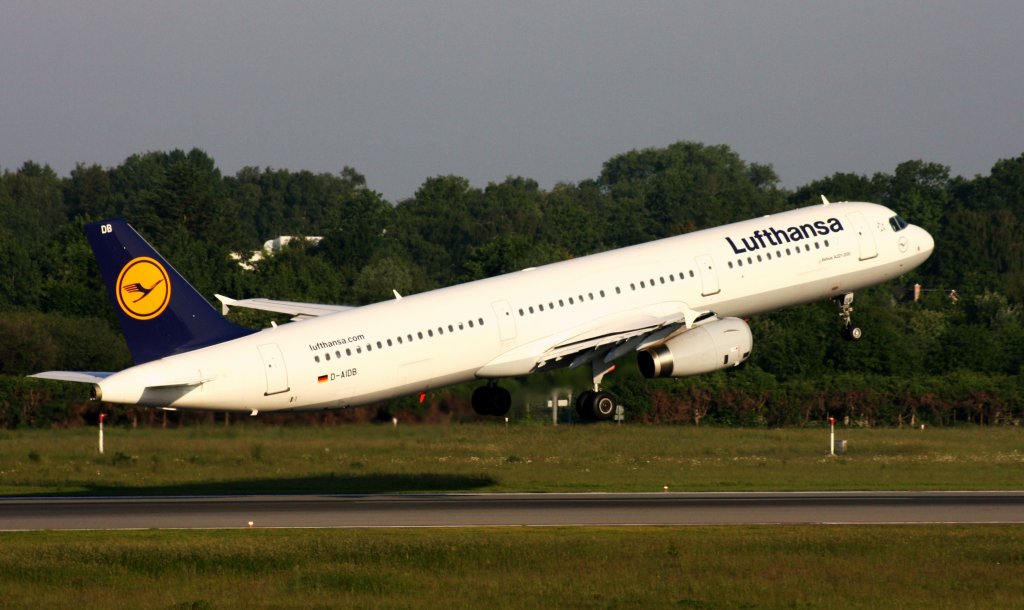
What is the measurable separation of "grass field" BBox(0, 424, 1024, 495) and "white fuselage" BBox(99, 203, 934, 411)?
9.35m

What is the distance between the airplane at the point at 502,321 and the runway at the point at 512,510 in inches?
140

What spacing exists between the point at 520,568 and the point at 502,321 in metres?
12.7

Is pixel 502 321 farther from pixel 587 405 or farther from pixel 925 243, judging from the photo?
pixel 925 243

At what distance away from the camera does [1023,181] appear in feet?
623

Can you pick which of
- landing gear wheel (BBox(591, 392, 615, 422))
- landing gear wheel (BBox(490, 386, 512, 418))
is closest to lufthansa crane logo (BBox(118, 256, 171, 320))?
landing gear wheel (BBox(490, 386, 512, 418))

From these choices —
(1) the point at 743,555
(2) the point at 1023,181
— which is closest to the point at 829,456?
(1) the point at 743,555

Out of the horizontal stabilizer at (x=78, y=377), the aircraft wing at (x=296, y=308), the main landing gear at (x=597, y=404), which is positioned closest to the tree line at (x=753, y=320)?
the main landing gear at (x=597, y=404)

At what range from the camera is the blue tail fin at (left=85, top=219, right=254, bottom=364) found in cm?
5194

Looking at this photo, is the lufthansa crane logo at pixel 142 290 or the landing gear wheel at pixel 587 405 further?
the landing gear wheel at pixel 587 405

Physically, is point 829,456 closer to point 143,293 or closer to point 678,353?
point 678,353

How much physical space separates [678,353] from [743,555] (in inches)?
471

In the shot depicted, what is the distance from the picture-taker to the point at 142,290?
2057 inches

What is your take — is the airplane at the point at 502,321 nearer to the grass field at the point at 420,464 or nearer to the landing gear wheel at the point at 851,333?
the landing gear wheel at the point at 851,333

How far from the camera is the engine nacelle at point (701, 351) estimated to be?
2239 inches
